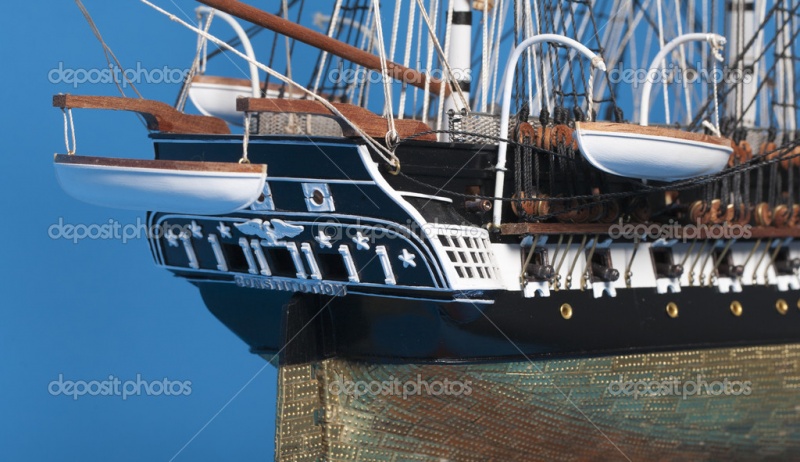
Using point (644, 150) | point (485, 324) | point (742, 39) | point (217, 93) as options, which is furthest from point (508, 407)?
point (742, 39)

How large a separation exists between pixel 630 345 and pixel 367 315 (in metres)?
1.65

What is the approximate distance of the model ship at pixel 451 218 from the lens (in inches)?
264

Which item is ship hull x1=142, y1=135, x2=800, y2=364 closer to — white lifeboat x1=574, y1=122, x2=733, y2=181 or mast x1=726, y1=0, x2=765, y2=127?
white lifeboat x1=574, y1=122, x2=733, y2=181

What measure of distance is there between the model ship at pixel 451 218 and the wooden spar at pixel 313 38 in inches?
0.5

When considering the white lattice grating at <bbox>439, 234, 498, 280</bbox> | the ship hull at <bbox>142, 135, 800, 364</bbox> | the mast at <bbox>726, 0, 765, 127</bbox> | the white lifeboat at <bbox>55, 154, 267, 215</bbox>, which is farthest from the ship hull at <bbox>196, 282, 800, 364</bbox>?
the mast at <bbox>726, 0, 765, 127</bbox>

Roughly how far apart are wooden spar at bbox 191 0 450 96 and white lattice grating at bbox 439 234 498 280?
108cm

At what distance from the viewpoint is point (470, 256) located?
6883mm

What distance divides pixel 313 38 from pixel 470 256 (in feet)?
4.76

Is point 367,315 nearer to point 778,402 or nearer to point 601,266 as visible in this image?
point 601,266

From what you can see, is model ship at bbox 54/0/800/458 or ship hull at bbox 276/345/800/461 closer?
model ship at bbox 54/0/800/458

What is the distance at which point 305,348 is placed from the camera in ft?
24.3

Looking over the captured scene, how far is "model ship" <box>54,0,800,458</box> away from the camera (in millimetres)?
6699

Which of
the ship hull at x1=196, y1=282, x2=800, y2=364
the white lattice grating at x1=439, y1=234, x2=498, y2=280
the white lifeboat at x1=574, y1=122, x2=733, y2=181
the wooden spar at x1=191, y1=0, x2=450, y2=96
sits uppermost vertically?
the wooden spar at x1=191, y1=0, x2=450, y2=96

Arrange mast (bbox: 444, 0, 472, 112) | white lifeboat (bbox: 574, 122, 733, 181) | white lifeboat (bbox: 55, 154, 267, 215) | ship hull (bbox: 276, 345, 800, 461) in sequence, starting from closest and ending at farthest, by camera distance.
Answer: white lifeboat (bbox: 55, 154, 267, 215) → white lifeboat (bbox: 574, 122, 733, 181) → ship hull (bbox: 276, 345, 800, 461) → mast (bbox: 444, 0, 472, 112)
